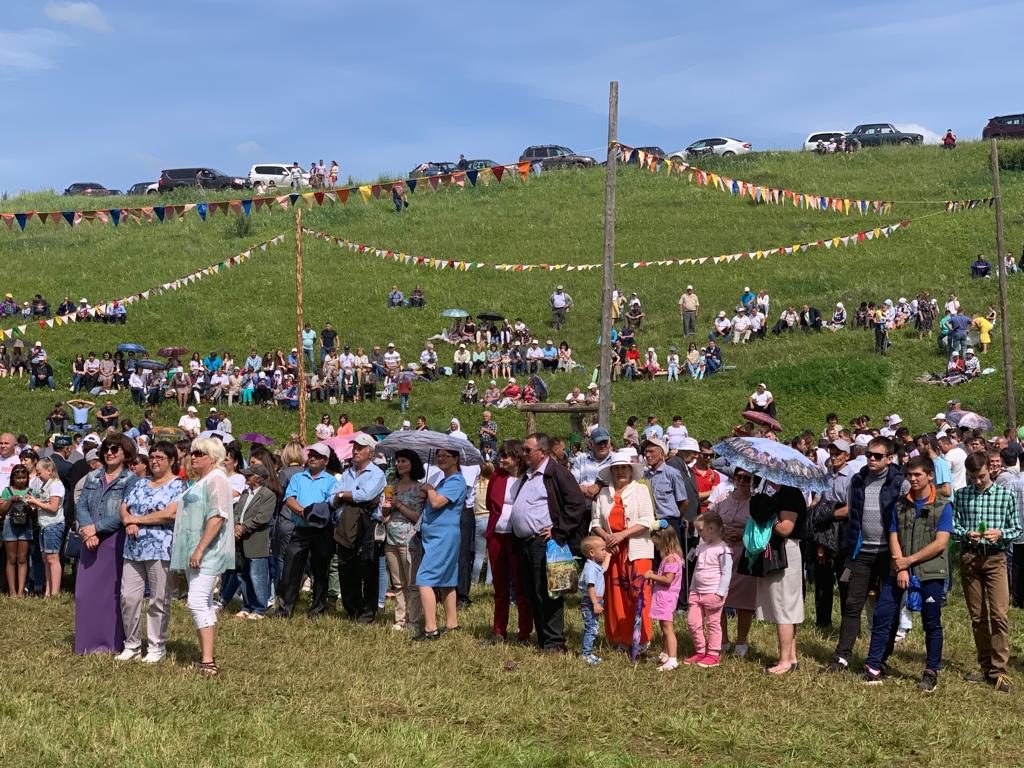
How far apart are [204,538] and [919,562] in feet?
16.8

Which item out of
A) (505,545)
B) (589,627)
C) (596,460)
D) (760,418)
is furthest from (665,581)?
(760,418)

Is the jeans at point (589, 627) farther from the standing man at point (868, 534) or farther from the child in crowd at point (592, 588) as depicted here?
the standing man at point (868, 534)

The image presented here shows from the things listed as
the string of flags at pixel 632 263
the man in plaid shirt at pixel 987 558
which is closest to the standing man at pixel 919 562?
the man in plaid shirt at pixel 987 558

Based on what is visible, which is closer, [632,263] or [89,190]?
[632,263]

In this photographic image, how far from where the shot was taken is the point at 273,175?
200ft

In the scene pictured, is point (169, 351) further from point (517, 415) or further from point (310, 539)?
point (310, 539)

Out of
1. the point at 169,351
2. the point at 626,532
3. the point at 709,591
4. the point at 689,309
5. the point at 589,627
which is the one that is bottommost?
the point at 589,627

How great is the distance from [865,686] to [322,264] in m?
38.3

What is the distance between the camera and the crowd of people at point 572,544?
9273 mm

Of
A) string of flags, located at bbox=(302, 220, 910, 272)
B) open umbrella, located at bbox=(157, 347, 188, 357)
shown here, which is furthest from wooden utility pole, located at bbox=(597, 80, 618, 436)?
open umbrella, located at bbox=(157, 347, 188, 357)

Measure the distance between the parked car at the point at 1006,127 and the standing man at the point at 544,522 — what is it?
178ft

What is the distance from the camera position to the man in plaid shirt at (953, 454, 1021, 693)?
30.3ft

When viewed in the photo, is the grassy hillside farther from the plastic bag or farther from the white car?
the plastic bag

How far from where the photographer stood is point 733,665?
9.78 meters
